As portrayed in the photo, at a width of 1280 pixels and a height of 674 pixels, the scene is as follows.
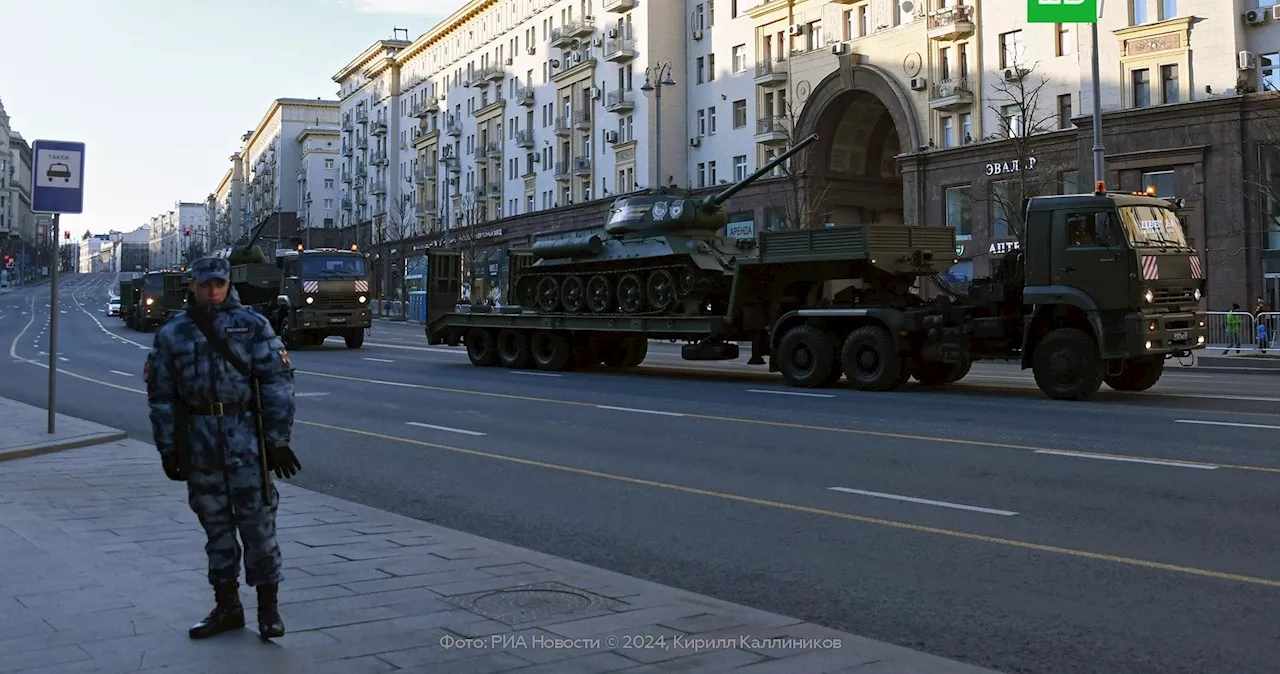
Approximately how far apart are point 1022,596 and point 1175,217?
13.5 m

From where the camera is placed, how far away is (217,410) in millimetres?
5504

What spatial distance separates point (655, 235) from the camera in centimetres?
2453

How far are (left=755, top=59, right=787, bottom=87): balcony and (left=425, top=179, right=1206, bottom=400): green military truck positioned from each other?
30249mm

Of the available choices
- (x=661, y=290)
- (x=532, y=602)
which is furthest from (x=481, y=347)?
(x=532, y=602)

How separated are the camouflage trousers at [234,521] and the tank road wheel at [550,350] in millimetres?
20337

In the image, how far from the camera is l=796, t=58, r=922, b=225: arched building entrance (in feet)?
156

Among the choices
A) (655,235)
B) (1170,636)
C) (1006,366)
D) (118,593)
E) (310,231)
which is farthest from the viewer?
(310,231)

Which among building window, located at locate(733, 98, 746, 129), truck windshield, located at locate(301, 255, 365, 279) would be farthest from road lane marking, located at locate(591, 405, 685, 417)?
building window, located at locate(733, 98, 746, 129)

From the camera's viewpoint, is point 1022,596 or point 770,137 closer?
point 1022,596

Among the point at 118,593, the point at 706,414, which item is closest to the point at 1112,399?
the point at 706,414

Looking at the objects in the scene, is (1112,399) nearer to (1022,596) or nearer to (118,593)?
(1022,596)

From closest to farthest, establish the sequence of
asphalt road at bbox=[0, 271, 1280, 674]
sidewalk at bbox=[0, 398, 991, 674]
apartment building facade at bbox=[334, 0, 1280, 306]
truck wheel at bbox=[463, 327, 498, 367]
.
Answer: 1. sidewalk at bbox=[0, 398, 991, 674]
2. asphalt road at bbox=[0, 271, 1280, 674]
3. truck wheel at bbox=[463, 327, 498, 367]
4. apartment building facade at bbox=[334, 0, 1280, 306]

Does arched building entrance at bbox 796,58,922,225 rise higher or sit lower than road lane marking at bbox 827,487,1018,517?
higher

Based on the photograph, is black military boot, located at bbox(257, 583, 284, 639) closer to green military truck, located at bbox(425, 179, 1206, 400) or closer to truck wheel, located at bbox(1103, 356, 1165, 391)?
green military truck, located at bbox(425, 179, 1206, 400)
